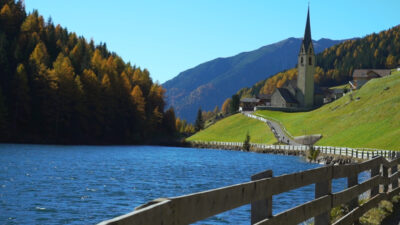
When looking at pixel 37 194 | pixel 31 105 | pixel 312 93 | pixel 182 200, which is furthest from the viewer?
pixel 312 93

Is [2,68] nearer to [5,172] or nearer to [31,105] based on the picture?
[31,105]

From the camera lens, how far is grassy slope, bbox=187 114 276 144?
4754 inches

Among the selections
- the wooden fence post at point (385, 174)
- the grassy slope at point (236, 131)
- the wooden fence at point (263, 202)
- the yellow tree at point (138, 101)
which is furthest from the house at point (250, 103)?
the wooden fence at point (263, 202)

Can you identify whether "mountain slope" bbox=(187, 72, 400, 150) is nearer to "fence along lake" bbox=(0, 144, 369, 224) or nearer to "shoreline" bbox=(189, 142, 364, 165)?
"shoreline" bbox=(189, 142, 364, 165)

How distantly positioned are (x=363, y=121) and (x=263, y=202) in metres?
86.3

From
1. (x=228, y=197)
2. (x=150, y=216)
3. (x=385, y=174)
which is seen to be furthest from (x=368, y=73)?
(x=150, y=216)

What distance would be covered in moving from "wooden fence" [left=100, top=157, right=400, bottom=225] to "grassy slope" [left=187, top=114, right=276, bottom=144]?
10150 cm

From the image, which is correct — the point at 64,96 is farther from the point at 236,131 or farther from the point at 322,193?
the point at 322,193

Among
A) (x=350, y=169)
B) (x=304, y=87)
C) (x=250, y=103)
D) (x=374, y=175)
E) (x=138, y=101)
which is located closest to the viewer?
(x=350, y=169)

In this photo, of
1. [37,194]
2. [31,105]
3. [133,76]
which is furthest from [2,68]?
[37,194]

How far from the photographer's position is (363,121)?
288ft

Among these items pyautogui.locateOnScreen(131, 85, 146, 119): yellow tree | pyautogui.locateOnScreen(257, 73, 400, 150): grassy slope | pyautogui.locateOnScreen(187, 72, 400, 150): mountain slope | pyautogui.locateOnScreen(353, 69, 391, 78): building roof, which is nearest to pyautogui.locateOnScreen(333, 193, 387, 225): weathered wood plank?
pyautogui.locateOnScreen(257, 73, 400, 150): grassy slope

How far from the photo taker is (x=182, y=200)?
466 centimetres

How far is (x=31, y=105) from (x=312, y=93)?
94651 mm
